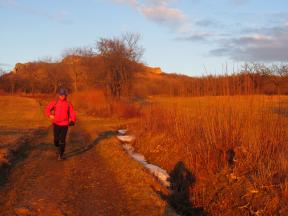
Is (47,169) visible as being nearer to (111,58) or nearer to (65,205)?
(65,205)

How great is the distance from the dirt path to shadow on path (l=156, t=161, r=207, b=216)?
0.47 m

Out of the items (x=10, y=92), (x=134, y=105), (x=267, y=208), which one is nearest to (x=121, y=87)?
(x=134, y=105)

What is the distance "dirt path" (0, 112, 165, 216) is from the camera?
28.2 feet

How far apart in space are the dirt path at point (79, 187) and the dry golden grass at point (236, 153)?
1.32 meters

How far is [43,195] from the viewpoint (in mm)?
9477

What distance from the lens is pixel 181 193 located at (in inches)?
407

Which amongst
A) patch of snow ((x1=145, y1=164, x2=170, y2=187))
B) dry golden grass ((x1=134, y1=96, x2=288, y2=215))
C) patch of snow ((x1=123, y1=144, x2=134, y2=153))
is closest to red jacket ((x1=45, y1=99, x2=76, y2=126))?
patch of snow ((x1=145, y1=164, x2=170, y2=187))

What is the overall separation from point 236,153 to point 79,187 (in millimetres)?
3990

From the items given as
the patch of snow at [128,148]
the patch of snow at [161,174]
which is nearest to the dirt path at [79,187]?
the patch of snow at [161,174]

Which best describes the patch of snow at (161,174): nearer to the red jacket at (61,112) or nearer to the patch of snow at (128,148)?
the red jacket at (61,112)

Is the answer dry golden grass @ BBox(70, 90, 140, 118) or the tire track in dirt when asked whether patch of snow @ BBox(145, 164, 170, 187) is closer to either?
the tire track in dirt

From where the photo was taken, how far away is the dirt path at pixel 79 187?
8586mm

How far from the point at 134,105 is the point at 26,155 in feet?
80.4

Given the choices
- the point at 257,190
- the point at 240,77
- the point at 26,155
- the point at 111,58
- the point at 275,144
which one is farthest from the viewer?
the point at 111,58
